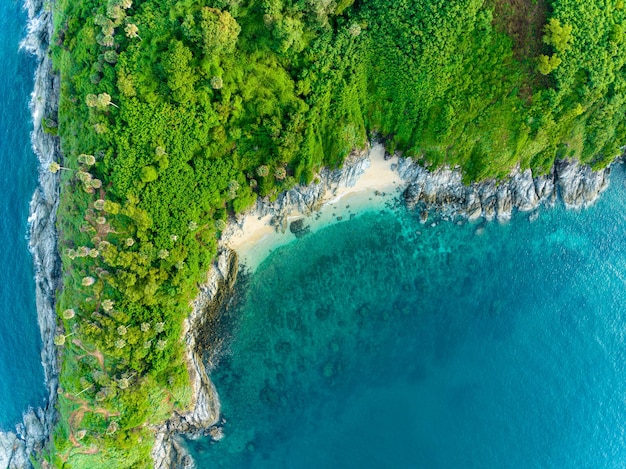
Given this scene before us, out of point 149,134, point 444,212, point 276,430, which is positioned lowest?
point 276,430

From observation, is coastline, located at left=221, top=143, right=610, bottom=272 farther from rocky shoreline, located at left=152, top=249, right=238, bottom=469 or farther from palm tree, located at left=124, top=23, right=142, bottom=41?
palm tree, located at left=124, top=23, right=142, bottom=41

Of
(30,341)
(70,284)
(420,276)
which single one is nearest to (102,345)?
(70,284)

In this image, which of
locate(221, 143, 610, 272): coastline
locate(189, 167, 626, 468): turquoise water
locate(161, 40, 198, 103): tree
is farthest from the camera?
locate(189, 167, 626, 468): turquoise water

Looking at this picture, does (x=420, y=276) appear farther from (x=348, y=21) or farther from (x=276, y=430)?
(x=348, y=21)

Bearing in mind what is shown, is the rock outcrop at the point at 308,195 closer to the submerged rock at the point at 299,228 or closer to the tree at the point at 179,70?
the submerged rock at the point at 299,228

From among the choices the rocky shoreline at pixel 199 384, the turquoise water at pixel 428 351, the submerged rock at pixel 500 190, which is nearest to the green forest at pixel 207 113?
the rocky shoreline at pixel 199 384

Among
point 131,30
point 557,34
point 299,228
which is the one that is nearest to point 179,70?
point 131,30

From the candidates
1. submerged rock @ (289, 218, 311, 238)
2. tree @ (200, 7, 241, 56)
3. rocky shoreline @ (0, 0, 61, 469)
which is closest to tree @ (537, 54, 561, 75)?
submerged rock @ (289, 218, 311, 238)
